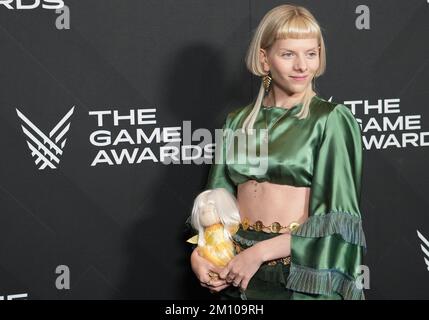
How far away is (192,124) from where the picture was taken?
12.7 ft

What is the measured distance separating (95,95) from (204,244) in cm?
97

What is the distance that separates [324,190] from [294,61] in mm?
456

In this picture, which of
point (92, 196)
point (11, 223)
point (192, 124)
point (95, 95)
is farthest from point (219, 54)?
point (11, 223)

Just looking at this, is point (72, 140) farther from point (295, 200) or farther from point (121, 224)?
point (295, 200)

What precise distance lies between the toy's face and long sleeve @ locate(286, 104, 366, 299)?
31cm

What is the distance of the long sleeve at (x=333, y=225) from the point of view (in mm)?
2932

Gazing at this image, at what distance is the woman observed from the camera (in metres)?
2.94

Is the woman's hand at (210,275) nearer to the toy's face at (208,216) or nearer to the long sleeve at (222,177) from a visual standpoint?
the toy's face at (208,216)

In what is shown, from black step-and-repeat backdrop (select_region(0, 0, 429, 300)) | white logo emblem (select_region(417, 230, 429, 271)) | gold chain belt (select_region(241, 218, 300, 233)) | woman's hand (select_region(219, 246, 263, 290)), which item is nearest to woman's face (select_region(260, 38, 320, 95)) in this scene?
gold chain belt (select_region(241, 218, 300, 233))

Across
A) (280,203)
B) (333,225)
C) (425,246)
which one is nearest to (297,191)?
(280,203)

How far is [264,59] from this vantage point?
310 centimetres

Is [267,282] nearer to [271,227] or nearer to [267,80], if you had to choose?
[271,227]

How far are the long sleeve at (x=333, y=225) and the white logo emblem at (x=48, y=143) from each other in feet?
4.08

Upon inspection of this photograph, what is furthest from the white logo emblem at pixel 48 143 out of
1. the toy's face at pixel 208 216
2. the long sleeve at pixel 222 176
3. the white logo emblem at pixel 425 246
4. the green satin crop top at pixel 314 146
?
the white logo emblem at pixel 425 246
